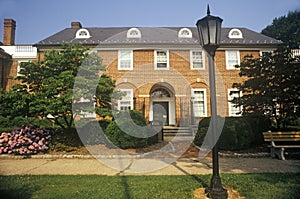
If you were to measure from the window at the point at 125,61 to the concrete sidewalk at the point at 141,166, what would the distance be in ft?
31.9

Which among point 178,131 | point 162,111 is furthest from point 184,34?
point 178,131

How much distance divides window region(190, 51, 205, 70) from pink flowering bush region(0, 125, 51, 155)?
11291 millimetres

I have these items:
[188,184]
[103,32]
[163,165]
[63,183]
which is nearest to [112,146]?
[163,165]

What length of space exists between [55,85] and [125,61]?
8499 mm

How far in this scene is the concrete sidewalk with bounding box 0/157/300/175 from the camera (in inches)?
225

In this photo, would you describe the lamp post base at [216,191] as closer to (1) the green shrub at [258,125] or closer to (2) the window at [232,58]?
(1) the green shrub at [258,125]

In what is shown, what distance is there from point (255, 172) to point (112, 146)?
551 cm

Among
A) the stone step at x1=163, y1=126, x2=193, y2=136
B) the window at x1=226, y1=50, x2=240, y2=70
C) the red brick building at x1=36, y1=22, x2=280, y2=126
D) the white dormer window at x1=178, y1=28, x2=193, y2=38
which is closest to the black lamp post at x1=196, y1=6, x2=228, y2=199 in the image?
the stone step at x1=163, y1=126, x2=193, y2=136

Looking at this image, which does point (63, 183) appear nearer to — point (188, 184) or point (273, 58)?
point (188, 184)

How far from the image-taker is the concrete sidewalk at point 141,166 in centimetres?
571

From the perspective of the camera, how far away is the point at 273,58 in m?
9.00

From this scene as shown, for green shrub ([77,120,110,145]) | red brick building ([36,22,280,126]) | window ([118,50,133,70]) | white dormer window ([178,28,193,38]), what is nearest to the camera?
green shrub ([77,120,110,145])

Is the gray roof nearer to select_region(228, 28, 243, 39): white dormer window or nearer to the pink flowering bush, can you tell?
select_region(228, 28, 243, 39): white dormer window

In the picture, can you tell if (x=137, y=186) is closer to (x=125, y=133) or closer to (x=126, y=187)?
(x=126, y=187)
